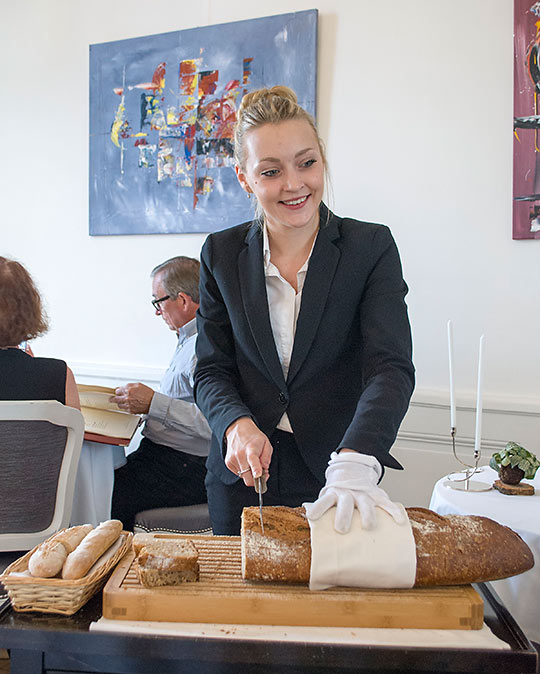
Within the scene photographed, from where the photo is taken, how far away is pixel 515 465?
1821 mm

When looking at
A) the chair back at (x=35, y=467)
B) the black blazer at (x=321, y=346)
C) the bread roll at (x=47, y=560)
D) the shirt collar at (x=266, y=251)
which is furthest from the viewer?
the chair back at (x=35, y=467)

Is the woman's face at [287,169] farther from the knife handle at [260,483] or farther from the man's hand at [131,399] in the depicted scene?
the man's hand at [131,399]

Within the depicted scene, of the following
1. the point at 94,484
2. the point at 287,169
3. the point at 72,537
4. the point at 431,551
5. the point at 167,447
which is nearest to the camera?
the point at 431,551

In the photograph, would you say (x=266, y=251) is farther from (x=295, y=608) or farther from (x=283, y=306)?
(x=295, y=608)

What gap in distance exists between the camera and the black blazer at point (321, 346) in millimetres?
1343

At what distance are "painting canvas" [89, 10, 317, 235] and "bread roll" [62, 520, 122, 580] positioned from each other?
6.92ft

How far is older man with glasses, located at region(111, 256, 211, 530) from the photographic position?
2.46m

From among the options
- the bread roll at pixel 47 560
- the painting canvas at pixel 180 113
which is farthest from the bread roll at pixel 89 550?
the painting canvas at pixel 180 113

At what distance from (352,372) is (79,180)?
2473 mm

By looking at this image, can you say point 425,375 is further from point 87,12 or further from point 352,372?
point 87,12

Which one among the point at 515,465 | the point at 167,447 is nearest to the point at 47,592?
the point at 515,465

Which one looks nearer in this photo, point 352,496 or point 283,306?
point 352,496

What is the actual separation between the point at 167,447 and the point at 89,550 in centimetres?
163

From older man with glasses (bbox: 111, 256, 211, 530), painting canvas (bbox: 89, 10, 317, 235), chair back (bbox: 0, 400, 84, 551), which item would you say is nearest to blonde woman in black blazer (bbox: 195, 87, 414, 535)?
chair back (bbox: 0, 400, 84, 551)
